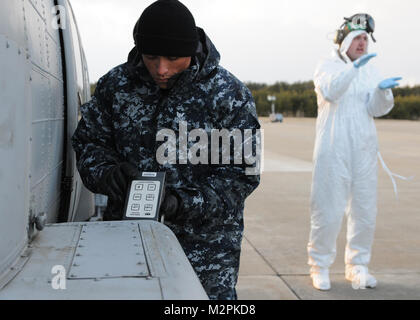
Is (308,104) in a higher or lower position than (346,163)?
higher

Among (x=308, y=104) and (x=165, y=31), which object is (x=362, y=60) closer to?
(x=165, y=31)

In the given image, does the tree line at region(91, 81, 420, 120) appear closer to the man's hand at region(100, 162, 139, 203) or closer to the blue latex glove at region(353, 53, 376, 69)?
the blue latex glove at region(353, 53, 376, 69)

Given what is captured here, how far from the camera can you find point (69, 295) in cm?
123

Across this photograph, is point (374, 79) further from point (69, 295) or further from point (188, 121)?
point (69, 295)

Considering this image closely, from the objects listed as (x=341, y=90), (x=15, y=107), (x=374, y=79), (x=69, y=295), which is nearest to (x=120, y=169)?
(x=15, y=107)

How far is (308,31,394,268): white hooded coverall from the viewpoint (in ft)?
13.8

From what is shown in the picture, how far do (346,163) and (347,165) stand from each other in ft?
0.06

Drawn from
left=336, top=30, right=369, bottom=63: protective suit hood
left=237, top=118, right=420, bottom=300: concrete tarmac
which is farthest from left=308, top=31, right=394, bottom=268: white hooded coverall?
left=237, top=118, right=420, bottom=300: concrete tarmac

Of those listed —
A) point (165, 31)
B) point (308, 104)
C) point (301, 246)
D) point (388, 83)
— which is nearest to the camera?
point (165, 31)

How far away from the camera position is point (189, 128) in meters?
2.32

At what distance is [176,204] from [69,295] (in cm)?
96

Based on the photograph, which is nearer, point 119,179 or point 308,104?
point 119,179

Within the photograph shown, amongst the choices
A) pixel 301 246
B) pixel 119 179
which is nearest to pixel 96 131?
pixel 119 179

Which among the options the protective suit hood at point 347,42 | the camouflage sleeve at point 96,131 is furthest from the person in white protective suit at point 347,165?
the camouflage sleeve at point 96,131
